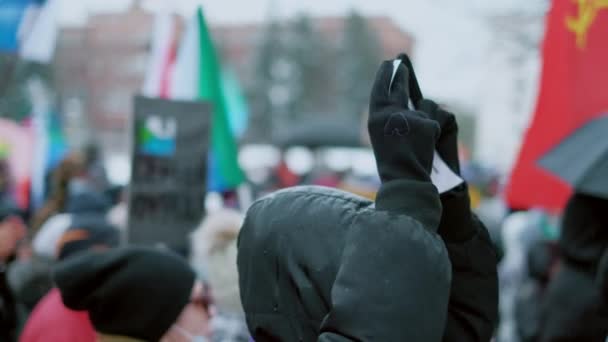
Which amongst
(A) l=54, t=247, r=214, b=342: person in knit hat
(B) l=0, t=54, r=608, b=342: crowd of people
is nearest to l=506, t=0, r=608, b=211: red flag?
(B) l=0, t=54, r=608, b=342: crowd of people

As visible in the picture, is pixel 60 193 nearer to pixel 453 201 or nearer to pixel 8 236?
pixel 8 236

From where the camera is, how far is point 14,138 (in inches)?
388

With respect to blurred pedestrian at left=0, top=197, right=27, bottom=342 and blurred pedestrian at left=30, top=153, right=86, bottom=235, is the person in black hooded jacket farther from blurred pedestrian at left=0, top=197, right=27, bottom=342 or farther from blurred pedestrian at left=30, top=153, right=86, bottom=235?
blurred pedestrian at left=30, top=153, right=86, bottom=235

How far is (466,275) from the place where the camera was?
179 cm

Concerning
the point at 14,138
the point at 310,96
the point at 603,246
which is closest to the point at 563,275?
the point at 603,246

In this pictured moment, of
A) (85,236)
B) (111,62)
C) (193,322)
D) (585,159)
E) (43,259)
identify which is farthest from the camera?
(111,62)

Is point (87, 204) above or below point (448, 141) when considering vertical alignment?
below

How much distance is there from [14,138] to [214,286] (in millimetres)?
6898

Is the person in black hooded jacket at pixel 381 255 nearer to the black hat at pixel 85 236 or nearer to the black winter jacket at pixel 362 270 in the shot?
the black winter jacket at pixel 362 270

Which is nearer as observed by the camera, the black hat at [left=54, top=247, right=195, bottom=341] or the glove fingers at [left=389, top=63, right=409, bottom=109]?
the glove fingers at [left=389, top=63, right=409, bottom=109]

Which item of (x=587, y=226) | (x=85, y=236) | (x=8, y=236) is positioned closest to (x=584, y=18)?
(x=587, y=226)

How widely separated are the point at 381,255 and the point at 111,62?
55098 millimetres

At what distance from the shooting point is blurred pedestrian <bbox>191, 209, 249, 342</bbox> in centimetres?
364

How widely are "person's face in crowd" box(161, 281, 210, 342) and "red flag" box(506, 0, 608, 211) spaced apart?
1524mm
